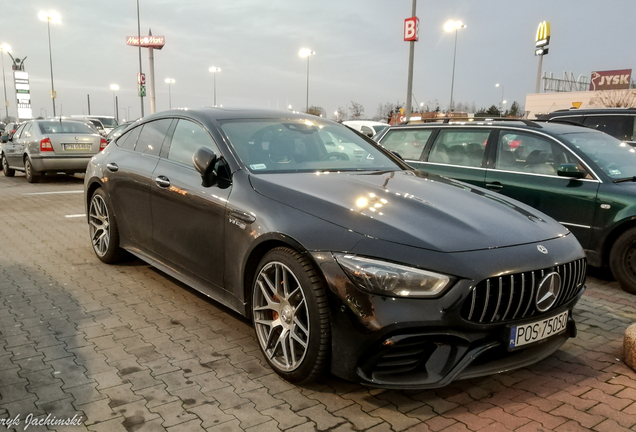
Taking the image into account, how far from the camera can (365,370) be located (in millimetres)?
2730

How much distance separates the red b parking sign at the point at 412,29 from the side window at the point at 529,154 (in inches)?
528

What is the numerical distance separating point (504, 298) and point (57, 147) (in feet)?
42.6

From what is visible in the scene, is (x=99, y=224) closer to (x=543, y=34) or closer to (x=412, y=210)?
(x=412, y=210)

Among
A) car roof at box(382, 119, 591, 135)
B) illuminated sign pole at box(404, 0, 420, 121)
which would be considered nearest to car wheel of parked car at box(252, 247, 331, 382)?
car roof at box(382, 119, 591, 135)

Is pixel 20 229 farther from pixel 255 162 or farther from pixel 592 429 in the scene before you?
pixel 592 429

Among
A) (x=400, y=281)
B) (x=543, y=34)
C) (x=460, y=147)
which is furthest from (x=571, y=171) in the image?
(x=543, y=34)

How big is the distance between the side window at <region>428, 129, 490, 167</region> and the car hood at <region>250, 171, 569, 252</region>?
9.00 feet

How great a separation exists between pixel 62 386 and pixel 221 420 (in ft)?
3.37

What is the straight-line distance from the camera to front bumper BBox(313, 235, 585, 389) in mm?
2646

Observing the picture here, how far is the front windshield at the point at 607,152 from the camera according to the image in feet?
18.2

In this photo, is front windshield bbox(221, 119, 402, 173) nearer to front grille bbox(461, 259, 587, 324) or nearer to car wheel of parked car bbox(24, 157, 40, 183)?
front grille bbox(461, 259, 587, 324)

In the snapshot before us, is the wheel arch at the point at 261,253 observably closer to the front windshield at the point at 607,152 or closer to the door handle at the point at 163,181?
the door handle at the point at 163,181

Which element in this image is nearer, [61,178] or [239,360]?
[239,360]

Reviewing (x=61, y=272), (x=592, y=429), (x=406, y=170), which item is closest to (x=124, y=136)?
(x=61, y=272)
